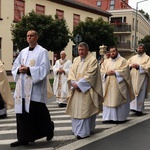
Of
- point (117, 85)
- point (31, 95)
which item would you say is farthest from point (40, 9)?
point (31, 95)

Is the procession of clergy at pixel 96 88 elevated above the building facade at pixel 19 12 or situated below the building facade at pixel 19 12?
below

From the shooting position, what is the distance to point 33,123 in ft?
20.7

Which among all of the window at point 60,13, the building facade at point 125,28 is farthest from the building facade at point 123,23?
the window at point 60,13

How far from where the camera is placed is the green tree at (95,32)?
32.5m

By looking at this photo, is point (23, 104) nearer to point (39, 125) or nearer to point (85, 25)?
point (39, 125)

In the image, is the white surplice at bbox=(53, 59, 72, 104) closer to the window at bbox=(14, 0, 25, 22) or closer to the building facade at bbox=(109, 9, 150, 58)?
the window at bbox=(14, 0, 25, 22)

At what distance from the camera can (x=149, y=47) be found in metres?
50.6

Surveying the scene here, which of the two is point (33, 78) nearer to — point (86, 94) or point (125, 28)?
point (86, 94)

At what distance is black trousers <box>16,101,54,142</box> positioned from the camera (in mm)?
6246

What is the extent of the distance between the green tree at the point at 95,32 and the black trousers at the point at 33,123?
2617 cm

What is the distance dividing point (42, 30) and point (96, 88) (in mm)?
18736

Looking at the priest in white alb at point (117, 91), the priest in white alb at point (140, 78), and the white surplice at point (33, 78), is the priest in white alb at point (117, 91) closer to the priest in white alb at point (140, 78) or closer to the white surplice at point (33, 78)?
the priest in white alb at point (140, 78)

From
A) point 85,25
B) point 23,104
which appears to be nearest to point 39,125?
point 23,104

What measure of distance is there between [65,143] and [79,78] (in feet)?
4.21
